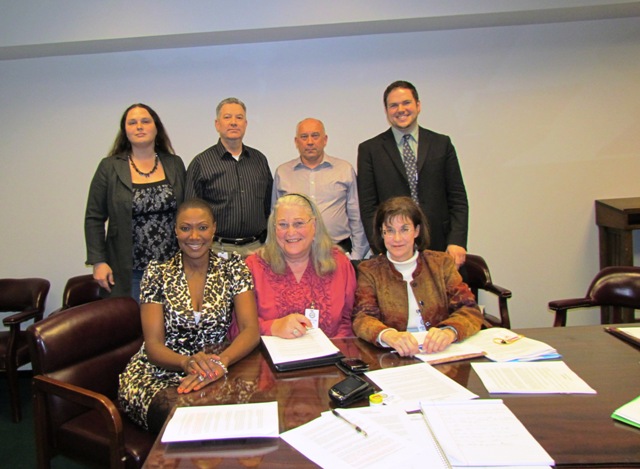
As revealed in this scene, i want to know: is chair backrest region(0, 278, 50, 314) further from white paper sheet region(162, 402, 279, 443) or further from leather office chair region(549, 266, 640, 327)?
leather office chair region(549, 266, 640, 327)

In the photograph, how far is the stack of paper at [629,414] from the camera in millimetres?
1253

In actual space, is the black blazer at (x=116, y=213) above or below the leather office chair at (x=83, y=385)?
above

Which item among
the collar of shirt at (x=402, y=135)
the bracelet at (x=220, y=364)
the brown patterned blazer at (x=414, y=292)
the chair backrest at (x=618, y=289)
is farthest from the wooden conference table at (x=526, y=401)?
the collar of shirt at (x=402, y=135)

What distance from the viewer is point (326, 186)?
329cm

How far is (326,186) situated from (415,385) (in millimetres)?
1978

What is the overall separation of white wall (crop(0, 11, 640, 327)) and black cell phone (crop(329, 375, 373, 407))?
298 centimetres

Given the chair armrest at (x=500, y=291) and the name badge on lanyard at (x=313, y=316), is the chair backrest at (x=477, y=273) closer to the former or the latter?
the chair armrest at (x=500, y=291)

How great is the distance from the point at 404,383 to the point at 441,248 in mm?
1651

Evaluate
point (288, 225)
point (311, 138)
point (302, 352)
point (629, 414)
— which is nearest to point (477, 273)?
point (311, 138)

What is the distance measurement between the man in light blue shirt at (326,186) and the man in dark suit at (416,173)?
0.28m

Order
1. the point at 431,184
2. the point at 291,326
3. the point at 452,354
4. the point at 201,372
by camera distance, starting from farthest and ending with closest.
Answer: the point at 431,184
the point at 291,326
the point at 452,354
the point at 201,372

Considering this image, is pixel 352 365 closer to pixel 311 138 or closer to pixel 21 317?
pixel 311 138

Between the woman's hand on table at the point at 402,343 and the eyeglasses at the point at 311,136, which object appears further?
the eyeglasses at the point at 311,136

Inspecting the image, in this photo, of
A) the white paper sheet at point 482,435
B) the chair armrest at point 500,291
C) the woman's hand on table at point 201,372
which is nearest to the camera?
the white paper sheet at point 482,435
